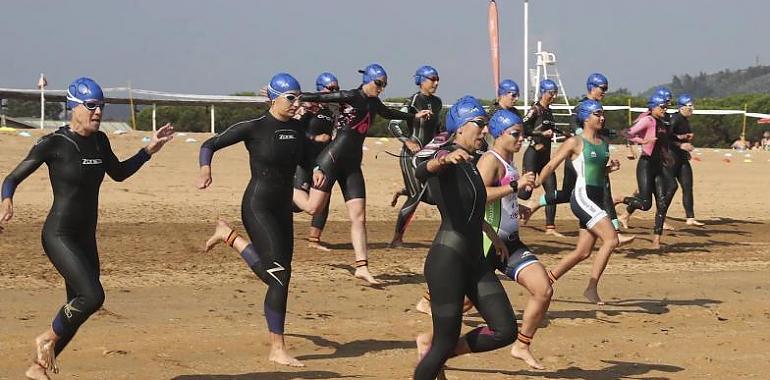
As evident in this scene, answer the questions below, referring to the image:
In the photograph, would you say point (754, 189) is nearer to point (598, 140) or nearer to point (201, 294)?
point (598, 140)

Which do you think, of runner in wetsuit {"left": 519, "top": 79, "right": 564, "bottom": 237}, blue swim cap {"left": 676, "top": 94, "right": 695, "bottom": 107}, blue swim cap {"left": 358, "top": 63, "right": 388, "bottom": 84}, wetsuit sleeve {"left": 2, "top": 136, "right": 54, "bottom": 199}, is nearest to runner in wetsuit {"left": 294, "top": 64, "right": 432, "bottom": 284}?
blue swim cap {"left": 358, "top": 63, "right": 388, "bottom": 84}

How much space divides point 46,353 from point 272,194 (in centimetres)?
211

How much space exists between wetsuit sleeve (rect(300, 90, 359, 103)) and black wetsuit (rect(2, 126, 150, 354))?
2.70 m

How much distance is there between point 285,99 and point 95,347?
92.3 inches

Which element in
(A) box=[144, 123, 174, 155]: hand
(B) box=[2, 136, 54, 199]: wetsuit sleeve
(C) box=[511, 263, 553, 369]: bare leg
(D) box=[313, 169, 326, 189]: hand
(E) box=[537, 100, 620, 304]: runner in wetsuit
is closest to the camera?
(B) box=[2, 136, 54, 199]: wetsuit sleeve

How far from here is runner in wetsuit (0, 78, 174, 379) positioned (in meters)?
7.48

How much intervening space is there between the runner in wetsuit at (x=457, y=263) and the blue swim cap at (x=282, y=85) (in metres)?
1.99

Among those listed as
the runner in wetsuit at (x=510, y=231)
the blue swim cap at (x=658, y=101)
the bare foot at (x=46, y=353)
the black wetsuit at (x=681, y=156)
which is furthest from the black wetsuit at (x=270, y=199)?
the black wetsuit at (x=681, y=156)

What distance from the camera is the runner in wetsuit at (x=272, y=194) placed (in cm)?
858

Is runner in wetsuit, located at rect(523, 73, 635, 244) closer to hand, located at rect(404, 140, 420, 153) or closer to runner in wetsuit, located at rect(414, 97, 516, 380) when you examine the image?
hand, located at rect(404, 140, 420, 153)

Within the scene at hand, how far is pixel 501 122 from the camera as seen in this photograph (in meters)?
8.29

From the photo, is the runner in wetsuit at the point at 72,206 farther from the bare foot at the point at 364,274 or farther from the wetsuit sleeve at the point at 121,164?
the bare foot at the point at 364,274

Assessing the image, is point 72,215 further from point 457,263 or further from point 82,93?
point 457,263

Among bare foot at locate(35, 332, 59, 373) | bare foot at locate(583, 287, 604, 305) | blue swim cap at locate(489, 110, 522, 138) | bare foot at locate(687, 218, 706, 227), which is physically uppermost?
blue swim cap at locate(489, 110, 522, 138)
